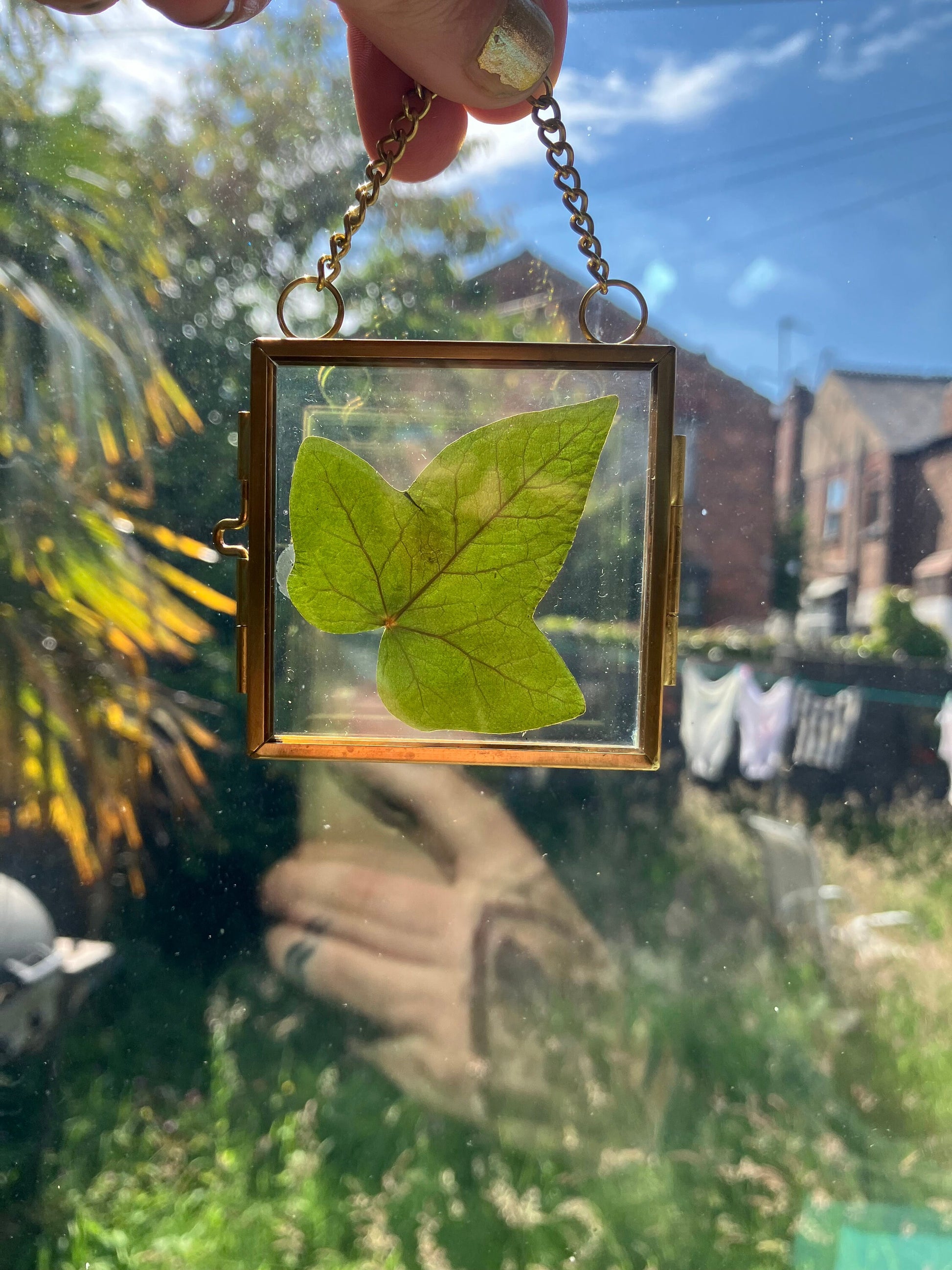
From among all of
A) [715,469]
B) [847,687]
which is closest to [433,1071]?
[847,687]

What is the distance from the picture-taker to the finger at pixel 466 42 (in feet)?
1.57

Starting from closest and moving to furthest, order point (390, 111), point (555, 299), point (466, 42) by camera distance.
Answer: point (466, 42) < point (390, 111) < point (555, 299)

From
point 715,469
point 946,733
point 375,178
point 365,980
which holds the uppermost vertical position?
point 375,178

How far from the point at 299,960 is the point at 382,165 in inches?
29.2

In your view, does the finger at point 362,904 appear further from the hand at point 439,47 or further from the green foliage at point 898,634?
the hand at point 439,47

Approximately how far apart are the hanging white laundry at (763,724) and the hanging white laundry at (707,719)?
0.01 m

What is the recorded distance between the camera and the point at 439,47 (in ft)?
1.61

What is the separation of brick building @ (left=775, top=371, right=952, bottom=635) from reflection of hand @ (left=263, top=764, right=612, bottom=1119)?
409mm

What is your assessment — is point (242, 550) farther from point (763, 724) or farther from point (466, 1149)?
point (466, 1149)

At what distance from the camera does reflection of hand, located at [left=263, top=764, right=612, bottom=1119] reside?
88 cm

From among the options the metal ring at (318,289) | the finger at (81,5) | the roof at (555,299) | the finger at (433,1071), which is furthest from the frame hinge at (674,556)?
the finger at (433,1071)

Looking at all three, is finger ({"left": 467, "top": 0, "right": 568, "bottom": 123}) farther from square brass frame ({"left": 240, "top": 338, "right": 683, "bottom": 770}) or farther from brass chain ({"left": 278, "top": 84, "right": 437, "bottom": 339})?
square brass frame ({"left": 240, "top": 338, "right": 683, "bottom": 770})

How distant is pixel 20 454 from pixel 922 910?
3.45 ft

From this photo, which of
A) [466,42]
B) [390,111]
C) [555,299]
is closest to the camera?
[466,42]
